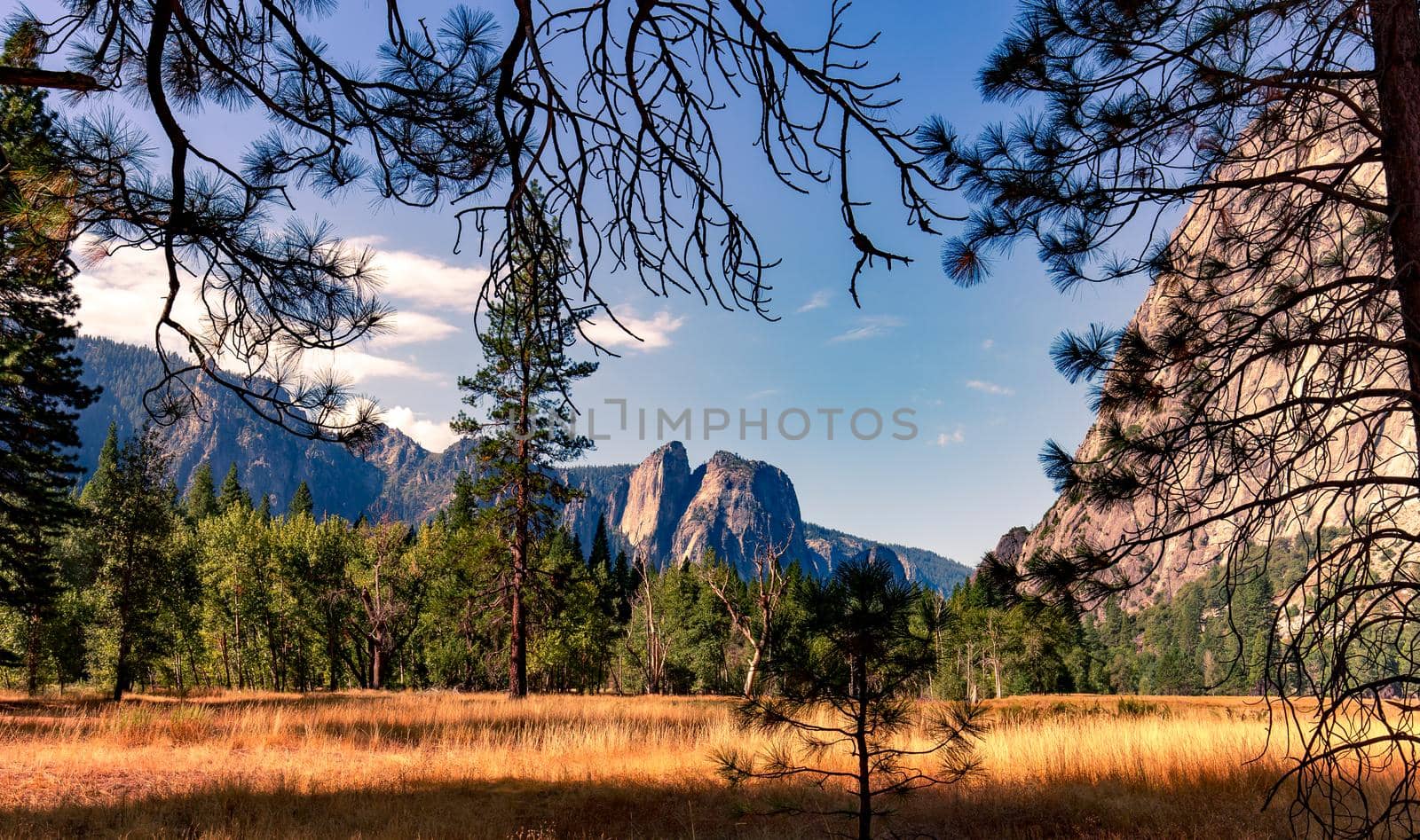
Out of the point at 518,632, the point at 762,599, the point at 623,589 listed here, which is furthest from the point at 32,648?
the point at 623,589

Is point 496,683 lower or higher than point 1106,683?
higher

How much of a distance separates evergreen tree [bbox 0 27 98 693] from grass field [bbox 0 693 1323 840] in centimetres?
460

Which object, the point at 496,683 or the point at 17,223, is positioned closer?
the point at 17,223

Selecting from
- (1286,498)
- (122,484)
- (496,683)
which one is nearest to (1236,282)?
(1286,498)

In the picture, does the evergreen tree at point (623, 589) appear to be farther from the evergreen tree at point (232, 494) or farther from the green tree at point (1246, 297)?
the green tree at point (1246, 297)

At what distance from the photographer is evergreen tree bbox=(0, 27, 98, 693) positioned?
352cm

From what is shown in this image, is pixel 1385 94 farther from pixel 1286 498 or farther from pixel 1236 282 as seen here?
pixel 1286 498

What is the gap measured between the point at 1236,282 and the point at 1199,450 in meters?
1.49

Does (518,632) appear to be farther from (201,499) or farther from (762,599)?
(201,499)

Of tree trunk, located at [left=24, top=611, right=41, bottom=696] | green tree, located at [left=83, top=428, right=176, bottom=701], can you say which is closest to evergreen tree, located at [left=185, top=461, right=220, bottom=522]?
tree trunk, located at [left=24, top=611, right=41, bottom=696]

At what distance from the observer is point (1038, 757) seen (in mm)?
8961

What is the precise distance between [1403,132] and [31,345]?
10.6 m

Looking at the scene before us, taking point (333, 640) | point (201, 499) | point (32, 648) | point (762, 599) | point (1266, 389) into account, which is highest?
point (201, 499)

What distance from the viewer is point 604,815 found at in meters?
6.93
